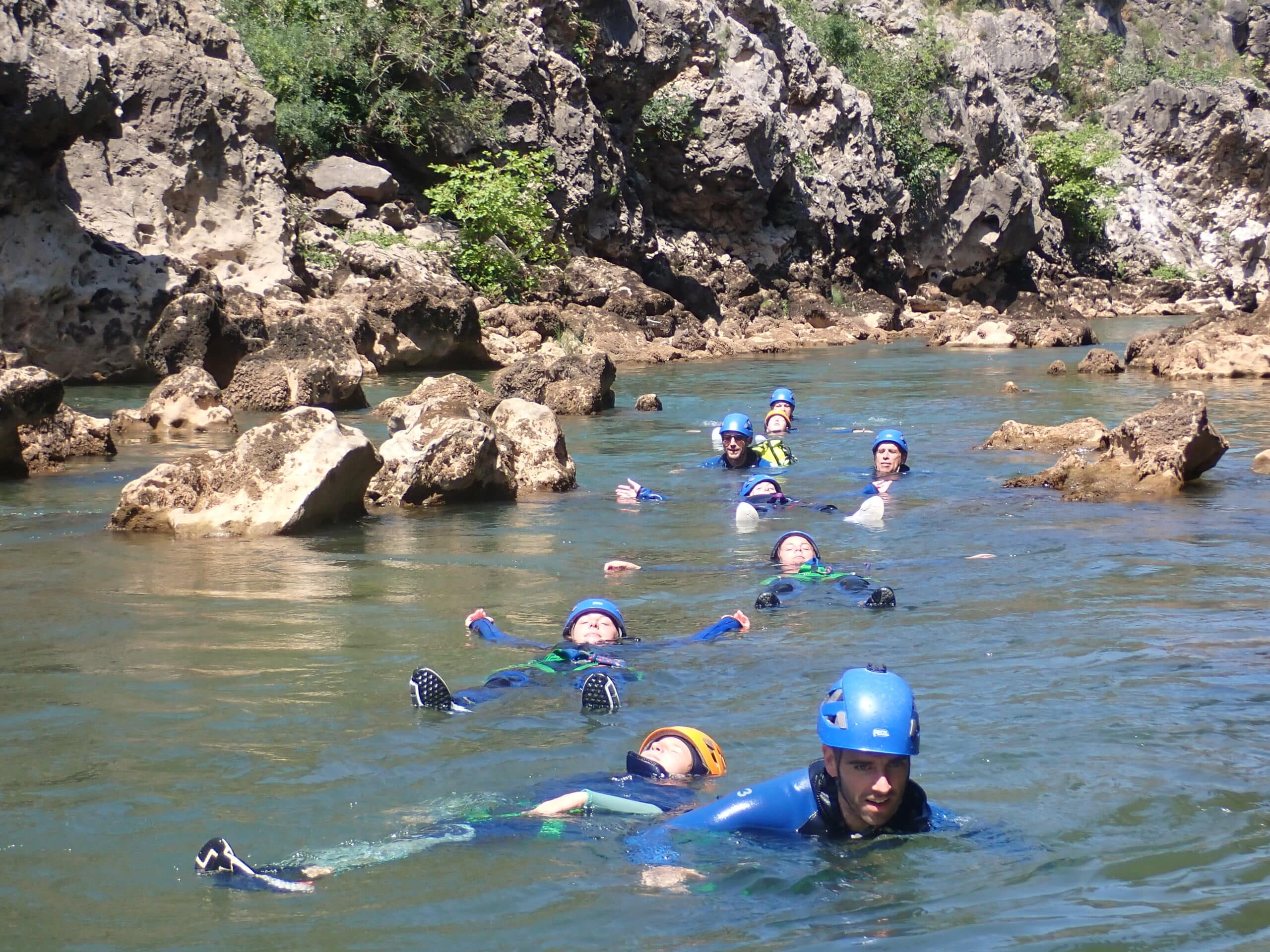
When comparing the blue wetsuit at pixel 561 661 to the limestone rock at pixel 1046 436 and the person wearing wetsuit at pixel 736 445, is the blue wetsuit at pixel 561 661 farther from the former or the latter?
the limestone rock at pixel 1046 436

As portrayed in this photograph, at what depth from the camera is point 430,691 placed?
613 cm

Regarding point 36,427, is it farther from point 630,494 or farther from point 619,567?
point 619,567

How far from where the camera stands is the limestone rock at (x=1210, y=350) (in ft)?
81.2

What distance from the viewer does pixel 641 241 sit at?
3619 centimetres

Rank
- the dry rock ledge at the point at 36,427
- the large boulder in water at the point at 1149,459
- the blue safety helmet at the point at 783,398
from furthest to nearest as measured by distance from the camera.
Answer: the blue safety helmet at the point at 783,398, the dry rock ledge at the point at 36,427, the large boulder in water at the point at 1149,459

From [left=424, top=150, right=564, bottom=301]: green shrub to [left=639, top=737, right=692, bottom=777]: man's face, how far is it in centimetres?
2496

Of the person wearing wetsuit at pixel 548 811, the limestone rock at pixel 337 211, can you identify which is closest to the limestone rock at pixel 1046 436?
the person wearing wetsuit at pixel 548 811

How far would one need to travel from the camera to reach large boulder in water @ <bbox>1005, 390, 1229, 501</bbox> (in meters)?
12.6

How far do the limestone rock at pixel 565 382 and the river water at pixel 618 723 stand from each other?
822 centimetres

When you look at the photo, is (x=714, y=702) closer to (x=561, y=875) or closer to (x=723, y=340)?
(x=561, y=875)

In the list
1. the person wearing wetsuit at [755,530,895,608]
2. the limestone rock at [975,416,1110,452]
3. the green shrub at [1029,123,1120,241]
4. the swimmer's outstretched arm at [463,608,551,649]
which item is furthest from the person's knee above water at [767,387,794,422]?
the green shrub at [1029,123,1120,241]

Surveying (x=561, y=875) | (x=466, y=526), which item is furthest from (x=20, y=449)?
(x=561, y=875)

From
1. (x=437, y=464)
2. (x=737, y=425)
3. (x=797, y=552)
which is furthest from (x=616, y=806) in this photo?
(x=737, y=425)

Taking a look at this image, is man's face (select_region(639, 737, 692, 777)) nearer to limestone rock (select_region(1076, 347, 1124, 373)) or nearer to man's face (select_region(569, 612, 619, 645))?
man's face (select_region(569, 612, 619, 645))
